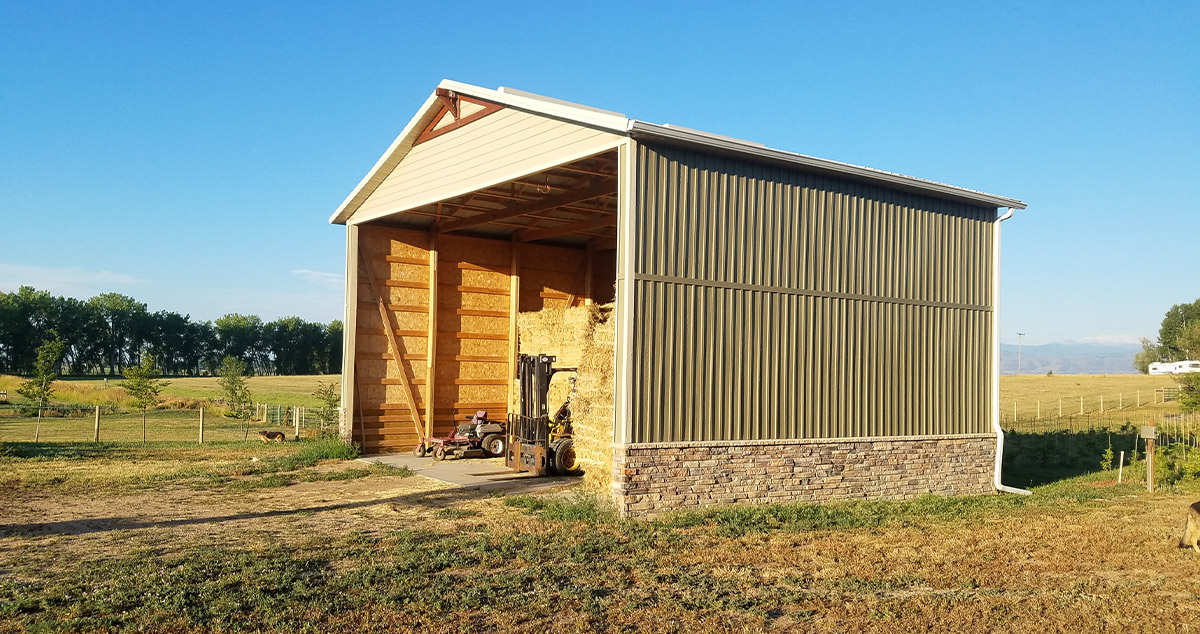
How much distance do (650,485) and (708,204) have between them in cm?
409

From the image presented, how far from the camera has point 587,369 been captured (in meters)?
15.7

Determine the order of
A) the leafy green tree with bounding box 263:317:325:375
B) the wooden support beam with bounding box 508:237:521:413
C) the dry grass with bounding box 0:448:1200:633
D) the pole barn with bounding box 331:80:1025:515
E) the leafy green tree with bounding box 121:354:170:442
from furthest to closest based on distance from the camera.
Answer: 1. the leafy green tree with bounding box 263:317:325:375
2. the leafy green tree with bounding box 121:354:170:442
3. the wooden support beam with bounding box 508:237:521:413
4. the pole barn with bounding box 331:80:1025:515
5. the dry grass with bounding box 0:448:1200:633

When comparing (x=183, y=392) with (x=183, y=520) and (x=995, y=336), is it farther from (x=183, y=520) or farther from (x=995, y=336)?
(x=995, y=336)

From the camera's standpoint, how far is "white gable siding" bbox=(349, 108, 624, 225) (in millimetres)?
13680

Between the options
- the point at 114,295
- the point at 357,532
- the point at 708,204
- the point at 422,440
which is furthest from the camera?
the point at 114,295

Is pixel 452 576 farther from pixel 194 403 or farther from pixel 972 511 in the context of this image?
pixel 194 403

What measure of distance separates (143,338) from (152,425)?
72.2m

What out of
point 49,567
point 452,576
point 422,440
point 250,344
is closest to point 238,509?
point 49,567

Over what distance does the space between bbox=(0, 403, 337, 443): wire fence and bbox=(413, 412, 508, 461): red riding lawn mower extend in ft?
15.7

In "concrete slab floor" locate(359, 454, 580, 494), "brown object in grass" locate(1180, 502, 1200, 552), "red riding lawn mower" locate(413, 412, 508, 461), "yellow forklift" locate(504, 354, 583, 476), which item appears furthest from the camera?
"red riding lawn mower" locate(413, 412, 508, 461)

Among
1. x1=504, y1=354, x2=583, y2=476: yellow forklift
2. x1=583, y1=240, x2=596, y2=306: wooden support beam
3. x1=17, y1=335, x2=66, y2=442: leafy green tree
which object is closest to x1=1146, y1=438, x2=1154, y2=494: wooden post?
x1=504, y1=354, x2=583, y2=476: yellow forklift

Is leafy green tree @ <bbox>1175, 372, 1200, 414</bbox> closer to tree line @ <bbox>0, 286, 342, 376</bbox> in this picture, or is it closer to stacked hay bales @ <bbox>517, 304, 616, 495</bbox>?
stacked hay bales @ <bbox>517, 304, 616, 495</bbox>

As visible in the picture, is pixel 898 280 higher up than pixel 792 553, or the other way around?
pixel 898 280

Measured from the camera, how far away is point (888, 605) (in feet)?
25.3
